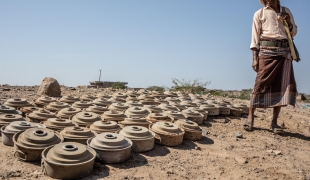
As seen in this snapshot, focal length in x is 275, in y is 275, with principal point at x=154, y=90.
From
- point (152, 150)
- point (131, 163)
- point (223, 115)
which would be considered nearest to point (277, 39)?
point (223, 115)

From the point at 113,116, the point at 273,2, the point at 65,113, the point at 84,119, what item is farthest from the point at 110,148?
the point at 273,2

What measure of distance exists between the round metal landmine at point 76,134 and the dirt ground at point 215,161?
1.66ft

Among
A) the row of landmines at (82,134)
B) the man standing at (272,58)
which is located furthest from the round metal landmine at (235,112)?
the man standing at (272,58)

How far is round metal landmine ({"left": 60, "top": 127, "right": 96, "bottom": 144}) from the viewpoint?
11.7 feet

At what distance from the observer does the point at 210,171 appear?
132 inches

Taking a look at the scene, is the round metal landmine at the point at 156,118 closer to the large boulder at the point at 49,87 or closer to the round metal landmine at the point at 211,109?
the round metal landmine at the point at 211,109

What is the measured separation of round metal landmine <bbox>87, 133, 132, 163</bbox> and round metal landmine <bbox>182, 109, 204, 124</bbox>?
2.15 metres

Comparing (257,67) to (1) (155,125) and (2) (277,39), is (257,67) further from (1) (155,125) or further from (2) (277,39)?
(1) (155,125)

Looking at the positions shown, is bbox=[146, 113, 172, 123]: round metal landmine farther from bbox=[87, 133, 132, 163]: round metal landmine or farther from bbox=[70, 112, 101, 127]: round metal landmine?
bbox=[87, 133, 132, 163]: round metal landmine

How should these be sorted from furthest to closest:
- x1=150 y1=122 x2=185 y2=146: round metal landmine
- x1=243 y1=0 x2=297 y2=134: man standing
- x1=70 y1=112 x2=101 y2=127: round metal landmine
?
x1=243 y1=0 x2=297 y2=134: man standing → x1=70 y1=112 x2=101 y2=127: round metal landmine → x1=150 y1=122 x2=185 y2=146: round metal landmine

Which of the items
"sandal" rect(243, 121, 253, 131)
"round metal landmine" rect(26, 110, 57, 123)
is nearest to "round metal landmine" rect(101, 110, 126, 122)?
"round metal landmine" rect(26, 110, 57, 123)

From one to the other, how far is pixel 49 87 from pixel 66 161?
598 cm

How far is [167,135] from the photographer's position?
407 cm

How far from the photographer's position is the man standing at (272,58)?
495 centimetres
